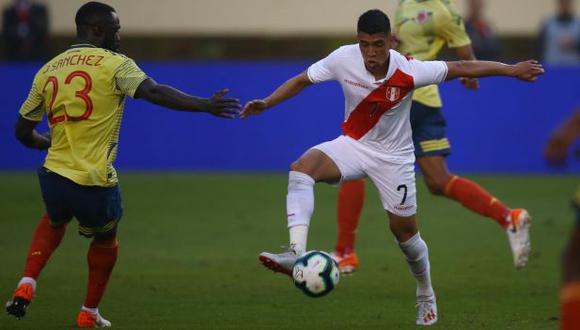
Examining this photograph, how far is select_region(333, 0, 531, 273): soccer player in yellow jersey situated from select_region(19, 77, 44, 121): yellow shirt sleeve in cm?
349

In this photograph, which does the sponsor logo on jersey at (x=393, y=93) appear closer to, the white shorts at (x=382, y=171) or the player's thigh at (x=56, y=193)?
the white shorts at (x=382, y=171)

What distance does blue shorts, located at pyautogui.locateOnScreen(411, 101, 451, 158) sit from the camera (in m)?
10.7

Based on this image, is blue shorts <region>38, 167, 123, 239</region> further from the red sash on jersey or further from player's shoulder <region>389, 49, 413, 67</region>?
player's shoulder <region>389, 49, 413, 67</region>

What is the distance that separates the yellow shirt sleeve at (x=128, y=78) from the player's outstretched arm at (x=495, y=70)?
2055 millimetres

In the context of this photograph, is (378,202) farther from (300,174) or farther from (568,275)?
(568,275)

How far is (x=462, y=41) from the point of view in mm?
10789

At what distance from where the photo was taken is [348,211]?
1079 centimetres

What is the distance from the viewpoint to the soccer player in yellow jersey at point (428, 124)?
35.1 feet

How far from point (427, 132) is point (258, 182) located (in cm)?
722

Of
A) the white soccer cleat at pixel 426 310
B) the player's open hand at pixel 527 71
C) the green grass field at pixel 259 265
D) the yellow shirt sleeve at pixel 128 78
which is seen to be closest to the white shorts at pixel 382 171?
the white soccer cleat at pixel 426 310

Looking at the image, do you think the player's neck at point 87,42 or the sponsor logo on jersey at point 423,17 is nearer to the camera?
the player's neck at point 87,42

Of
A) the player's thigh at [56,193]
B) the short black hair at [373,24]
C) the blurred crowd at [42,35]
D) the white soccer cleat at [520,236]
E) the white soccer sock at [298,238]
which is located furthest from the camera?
the blurred crowd at [42,35]

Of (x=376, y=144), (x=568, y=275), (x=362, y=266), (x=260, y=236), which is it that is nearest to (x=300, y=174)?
(x=376, y=144)

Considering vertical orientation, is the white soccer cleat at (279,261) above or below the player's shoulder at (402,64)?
below
